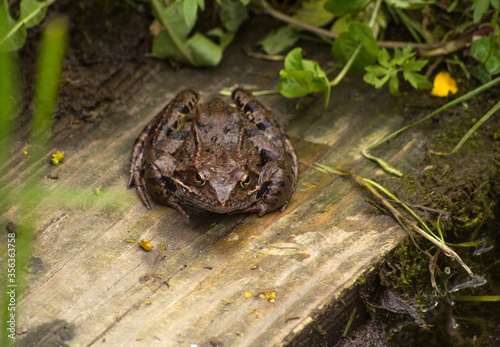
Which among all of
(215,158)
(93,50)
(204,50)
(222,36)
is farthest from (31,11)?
(215,158)

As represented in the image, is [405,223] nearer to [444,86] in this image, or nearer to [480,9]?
[444,86]

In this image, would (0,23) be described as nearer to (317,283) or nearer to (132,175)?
(132,175)

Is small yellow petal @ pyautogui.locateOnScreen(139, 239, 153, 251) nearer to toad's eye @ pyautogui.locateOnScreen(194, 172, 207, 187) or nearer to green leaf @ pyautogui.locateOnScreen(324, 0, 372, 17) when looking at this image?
toad's eye @ pyautogui.locateOnScreen(194, 172, 207, 187)

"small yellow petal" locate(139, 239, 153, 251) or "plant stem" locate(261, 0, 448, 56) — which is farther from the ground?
"plant stem" locate(261, 0, 448, 56)

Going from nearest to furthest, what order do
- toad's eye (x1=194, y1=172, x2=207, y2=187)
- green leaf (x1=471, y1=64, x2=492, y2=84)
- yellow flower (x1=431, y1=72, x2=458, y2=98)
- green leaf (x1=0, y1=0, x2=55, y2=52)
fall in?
toad's eye (x1=194, y1=172, x2=207, y2=187) < green leaf (x1=0, y1=0, x2=55, y2=52) < green leaf (x1=471, y1=64, x2=492, y2=84) < yellow flower (x1=431, y1=72, x2=458, y2=98)

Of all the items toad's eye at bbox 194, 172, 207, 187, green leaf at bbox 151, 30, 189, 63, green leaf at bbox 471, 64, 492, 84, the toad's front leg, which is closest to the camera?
toad's eye at bbox 194, 172, 207, 187

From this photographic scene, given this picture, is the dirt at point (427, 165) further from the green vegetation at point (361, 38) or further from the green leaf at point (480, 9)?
the green leaf at point (480, 9)

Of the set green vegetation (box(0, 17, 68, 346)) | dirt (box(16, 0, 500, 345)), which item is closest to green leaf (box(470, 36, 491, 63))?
dirt (box(16, 0, 500, 345))
